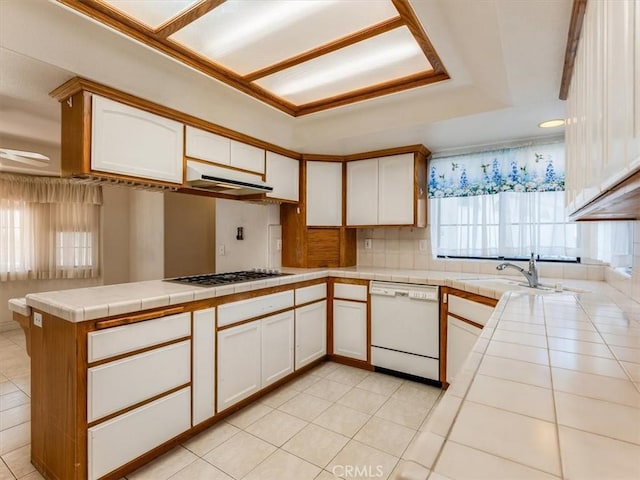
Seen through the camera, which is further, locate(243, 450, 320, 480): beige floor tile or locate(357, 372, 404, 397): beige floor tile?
locate(357, 372, 404, 397): beige floor tile

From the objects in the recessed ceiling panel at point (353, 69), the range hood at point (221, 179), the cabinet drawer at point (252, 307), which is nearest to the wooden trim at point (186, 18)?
the recessed ceiling panel at point (353, 69)

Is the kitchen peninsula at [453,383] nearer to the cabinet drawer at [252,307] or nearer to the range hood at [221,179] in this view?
the cabinet drawer at [252,307]

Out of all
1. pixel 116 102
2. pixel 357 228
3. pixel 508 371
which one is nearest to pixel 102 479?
pixel 508 371

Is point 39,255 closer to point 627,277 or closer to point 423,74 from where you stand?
point 423,74

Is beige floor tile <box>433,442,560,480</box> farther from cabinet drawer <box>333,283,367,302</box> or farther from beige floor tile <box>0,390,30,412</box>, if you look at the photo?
beige floor tile <box>0,390,30,412</box>

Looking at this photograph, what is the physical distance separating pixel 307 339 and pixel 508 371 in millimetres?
2291

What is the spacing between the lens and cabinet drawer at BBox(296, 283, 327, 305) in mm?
2855

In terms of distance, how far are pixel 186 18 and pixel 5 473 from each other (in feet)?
8.38

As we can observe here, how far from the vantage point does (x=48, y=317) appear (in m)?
1.67

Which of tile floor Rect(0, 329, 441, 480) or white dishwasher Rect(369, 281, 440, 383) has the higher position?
white dishwasher Rect(369, 281, 440, 383)

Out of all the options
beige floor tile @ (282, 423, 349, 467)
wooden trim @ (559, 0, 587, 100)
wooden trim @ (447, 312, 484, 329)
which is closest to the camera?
wooden trim @ (559, 0, 587, 100)

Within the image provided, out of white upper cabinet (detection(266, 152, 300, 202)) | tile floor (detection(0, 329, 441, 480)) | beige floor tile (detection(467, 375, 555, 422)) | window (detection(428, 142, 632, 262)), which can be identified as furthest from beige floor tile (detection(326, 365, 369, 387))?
beige floor tile (detection(467, 375, 555, 422))

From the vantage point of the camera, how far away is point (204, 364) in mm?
2043

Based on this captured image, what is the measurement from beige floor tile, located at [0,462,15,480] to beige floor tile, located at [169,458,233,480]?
33.1 inches
